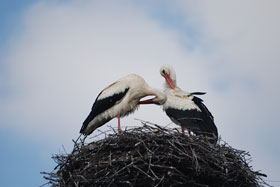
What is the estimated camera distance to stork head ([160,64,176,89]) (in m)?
7.98

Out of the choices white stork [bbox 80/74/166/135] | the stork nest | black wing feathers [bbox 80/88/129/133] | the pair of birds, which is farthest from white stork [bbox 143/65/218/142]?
the stork nest

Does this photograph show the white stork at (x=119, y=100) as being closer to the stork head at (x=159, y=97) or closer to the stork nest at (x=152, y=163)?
the stork head at (x=159, y=97)

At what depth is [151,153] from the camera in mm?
5500

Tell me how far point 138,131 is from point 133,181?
70 cm

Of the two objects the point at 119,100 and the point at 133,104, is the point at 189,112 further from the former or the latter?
the point at 119,100

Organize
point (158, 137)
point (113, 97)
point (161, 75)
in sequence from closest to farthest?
1. point (158, 137)
2. point (113, 97)
3. point (161, 75)

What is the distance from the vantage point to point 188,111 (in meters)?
7.32

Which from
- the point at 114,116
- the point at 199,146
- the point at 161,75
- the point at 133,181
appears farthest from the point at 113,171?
the point at 161,75

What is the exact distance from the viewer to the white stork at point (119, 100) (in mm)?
7332

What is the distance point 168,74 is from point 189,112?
92cm

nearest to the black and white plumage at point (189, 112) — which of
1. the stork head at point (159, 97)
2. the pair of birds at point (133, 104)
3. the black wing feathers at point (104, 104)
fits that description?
the pair of birds at point (133, 104)

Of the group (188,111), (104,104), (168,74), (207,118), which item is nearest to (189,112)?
(188,111)

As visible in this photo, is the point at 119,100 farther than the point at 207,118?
Yes

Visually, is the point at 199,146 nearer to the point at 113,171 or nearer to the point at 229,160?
the point at 229,160
